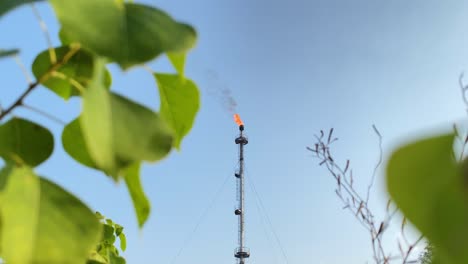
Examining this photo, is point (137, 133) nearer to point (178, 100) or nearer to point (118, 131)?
point (118, 131)

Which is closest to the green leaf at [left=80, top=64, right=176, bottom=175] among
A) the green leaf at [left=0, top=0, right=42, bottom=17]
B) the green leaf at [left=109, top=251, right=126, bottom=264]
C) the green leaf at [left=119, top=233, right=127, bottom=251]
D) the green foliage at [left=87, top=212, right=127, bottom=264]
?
the green leaf at [left=0, top=0, right=42, bottom=17]

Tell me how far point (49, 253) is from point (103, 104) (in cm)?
9

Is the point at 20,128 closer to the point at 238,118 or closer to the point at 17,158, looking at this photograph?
the point at 17,158

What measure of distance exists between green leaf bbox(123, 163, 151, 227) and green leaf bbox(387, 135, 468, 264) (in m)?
0.30

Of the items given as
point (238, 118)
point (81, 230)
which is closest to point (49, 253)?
point (81, 230)

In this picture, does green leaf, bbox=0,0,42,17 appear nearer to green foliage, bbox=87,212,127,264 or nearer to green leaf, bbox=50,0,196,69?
green leaf, bbox=50,0,196,69

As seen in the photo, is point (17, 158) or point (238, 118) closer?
point (17, 158)

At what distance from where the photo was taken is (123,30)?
30 centimetres

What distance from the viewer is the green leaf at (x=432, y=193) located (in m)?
0.11

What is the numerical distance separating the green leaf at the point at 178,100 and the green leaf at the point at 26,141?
10 centimetres

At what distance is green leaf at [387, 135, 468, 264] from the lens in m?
0.11

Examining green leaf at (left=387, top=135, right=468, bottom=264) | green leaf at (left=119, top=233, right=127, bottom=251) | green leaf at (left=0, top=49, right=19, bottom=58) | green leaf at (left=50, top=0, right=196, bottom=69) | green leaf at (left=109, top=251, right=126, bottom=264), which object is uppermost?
green leaf at (left=119, top=233, right=127, bottom=251)

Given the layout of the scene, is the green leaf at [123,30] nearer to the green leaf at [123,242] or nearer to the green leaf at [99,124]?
the green leaf at [99,124]

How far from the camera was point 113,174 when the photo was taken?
259mm
